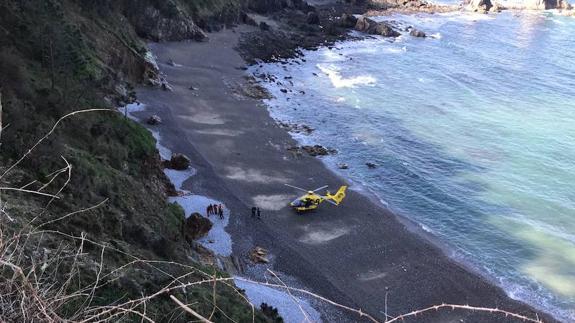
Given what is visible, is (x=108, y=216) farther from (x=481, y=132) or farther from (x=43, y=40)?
(x=481, y=132)

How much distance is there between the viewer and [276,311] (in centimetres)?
2292

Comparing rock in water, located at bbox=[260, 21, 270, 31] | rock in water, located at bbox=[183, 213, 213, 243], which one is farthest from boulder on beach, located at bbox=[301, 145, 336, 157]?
rock in water, located at bbox=[260, 21, 270, 31]

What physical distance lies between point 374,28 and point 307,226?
63.1 metres

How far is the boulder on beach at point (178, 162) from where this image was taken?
124 ft

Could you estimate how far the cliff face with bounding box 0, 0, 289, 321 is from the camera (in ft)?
45.9

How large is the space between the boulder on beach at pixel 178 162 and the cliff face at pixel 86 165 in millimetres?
3357

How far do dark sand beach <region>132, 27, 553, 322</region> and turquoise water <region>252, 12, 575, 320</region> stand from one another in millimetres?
2621

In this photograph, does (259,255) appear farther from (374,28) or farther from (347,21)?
(347,21)

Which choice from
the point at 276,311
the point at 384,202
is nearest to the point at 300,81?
the point at 384,202

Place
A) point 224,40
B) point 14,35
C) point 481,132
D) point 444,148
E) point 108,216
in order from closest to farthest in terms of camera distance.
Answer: point 108,216 < point 14,35 < point 444,148 < point 481,132 < point 224,40

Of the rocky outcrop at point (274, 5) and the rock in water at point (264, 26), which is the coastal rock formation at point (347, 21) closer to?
the rocky outcrop at point (274, 5)

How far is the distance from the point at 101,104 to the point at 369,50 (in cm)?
5451

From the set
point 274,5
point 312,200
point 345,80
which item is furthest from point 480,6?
point 312,200

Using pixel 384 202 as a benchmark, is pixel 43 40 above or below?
above
